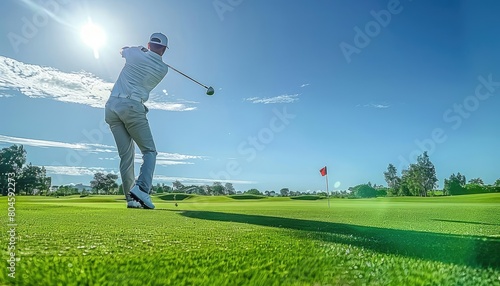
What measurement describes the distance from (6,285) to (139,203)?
4180 millimetres

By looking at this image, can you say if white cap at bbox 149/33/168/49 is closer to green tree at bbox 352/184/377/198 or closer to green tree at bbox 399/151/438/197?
green tree at bbox 352/184/377/198

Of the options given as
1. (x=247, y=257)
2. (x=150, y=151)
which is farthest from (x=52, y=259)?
(x=150, y=151)

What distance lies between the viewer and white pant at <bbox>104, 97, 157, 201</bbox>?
611 centimetres

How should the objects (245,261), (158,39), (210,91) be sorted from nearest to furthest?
(245,261) → (158,39) → (210,91)

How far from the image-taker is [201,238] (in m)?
4.33

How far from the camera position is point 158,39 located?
639cm

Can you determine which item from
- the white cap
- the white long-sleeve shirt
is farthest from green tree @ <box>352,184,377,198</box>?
the white long-sleeve shirt

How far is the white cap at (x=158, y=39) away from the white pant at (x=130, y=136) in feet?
3.72

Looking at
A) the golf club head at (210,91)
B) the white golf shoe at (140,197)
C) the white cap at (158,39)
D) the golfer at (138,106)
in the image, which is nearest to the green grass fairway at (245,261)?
the white golf shoe at (140,197)

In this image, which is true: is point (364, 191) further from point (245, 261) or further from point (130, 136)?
point (245, 261)

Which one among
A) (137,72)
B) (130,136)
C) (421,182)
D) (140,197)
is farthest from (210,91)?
(421,182)

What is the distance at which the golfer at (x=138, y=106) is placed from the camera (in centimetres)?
613

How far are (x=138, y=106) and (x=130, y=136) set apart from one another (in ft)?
2.33

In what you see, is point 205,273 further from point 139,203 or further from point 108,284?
point 139,203
